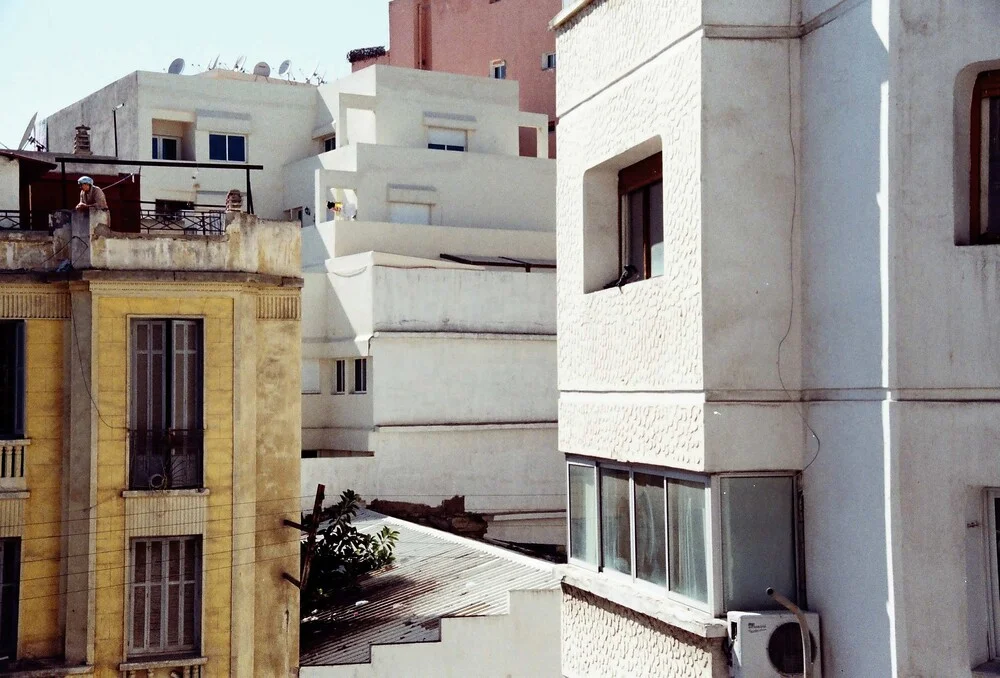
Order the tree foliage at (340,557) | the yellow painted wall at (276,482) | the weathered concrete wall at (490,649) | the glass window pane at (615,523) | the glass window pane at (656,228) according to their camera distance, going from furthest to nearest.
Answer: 1. the tree foliage at (340,557)
2. the weathered concrete wall at (490,649)
3. the yellow painted wall at (276,482)
4. the glass window pane at (615,523)
5. the glass window pane at (656,228)

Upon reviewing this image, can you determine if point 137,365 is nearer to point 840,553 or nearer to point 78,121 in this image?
point 840,553

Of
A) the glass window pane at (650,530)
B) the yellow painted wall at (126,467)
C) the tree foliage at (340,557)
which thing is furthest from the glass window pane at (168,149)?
the glass window pane at (650,530)

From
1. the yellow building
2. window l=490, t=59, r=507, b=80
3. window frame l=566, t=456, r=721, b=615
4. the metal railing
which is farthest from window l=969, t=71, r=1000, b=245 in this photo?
window l=490, t=59, r=507, b=80

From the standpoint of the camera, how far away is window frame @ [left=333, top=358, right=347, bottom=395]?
32403 millimetres

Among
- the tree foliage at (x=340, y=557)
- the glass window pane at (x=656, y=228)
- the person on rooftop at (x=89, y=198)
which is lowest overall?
the tree foliage at (x=340, y=557)

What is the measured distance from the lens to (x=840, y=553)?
769 centimetres

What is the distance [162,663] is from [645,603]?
11443 millimetres

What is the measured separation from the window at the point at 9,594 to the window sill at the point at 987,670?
14.4 metres

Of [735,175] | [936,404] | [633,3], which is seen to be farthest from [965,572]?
[633,3]

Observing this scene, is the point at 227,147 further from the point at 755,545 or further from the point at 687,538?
the point at 755,545

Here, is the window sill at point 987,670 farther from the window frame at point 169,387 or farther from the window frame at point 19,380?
the window frame at point 19,380

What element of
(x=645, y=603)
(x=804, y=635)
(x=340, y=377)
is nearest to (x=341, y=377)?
(x=340, y=377)

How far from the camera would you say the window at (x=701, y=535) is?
26.8 feet

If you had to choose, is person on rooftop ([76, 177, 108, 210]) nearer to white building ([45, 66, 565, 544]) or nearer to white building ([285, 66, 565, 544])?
white building ([285, 66, 565, 544])
